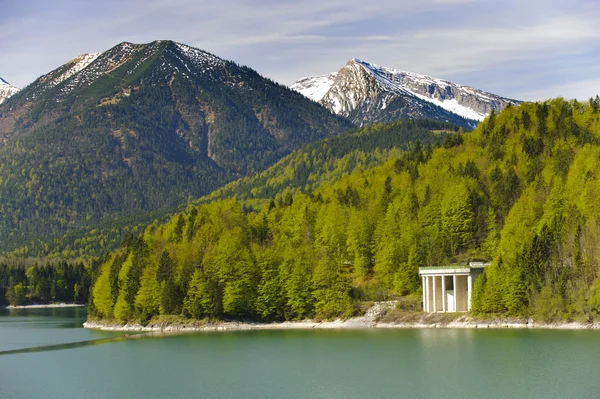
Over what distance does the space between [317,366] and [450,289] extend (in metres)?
39.8

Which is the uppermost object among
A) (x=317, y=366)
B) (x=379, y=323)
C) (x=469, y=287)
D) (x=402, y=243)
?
(x=402, y=243)

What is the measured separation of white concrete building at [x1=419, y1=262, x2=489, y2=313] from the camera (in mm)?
124562

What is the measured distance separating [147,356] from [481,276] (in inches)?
1602

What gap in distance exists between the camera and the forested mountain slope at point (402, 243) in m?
117

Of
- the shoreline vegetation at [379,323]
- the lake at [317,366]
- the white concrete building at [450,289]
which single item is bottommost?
the lake at [317,366]

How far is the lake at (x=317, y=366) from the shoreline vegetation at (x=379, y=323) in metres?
3.94

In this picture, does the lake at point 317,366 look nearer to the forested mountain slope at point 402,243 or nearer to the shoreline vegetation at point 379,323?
the shoreline vegetation at point 379,323

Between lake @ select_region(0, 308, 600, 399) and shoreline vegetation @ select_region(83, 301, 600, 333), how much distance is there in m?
Result: 3.94

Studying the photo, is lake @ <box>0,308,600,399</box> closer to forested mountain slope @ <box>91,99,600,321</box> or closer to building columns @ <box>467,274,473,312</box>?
forested mountain slope @ <box>91,99,600,321</box>

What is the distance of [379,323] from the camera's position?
124m

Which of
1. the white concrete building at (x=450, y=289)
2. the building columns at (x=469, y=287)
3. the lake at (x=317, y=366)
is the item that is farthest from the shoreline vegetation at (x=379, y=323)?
the lake at (x=317, y=366)

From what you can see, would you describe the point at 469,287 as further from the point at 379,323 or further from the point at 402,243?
the point at 402,243

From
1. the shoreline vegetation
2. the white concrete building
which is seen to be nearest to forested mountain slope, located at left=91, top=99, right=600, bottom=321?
the shoreline vegetation

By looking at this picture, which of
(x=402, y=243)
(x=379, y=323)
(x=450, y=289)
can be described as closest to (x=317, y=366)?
(x=379, y=323)
